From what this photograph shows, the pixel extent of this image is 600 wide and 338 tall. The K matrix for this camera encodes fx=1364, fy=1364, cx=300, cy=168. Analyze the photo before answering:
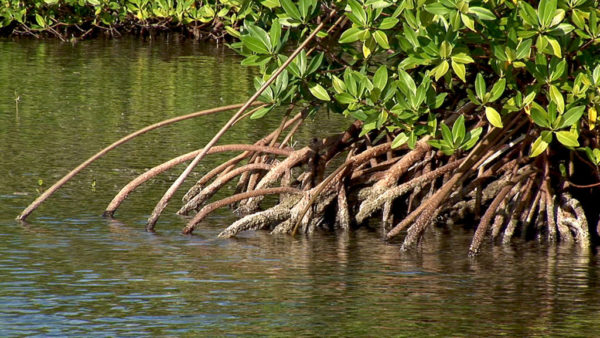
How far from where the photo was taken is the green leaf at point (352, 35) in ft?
23.2

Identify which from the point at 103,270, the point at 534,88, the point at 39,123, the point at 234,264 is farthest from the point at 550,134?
the point at 39,123

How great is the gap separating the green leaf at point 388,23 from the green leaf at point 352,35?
115 millimetres

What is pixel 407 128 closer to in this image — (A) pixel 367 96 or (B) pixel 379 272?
(A) pixel 367 96

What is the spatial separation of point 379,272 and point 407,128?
84cm

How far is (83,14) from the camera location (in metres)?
24.6

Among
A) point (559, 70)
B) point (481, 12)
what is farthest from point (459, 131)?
point (481, 12)

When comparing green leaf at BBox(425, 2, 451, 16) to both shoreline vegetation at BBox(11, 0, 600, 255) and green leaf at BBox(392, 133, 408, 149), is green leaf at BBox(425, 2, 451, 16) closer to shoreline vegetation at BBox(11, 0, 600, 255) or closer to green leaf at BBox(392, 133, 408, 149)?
shoreline vegetation at BBox(11, 0, 600, 255)

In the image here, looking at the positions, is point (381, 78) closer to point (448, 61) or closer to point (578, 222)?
point (448, 61)

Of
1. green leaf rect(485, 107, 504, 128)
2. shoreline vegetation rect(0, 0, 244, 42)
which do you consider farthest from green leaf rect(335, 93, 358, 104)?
shoreline vegetation rect(0, 0, 244, 42)

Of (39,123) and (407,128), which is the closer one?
(407,128)

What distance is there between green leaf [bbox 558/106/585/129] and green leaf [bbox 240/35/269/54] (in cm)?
166

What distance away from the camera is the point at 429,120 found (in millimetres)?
7543

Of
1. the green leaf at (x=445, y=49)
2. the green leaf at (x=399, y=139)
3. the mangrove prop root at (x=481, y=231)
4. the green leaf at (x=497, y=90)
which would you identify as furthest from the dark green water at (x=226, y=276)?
the green leaf at (x=445, y=49)

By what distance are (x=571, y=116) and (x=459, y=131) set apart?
600 mm
